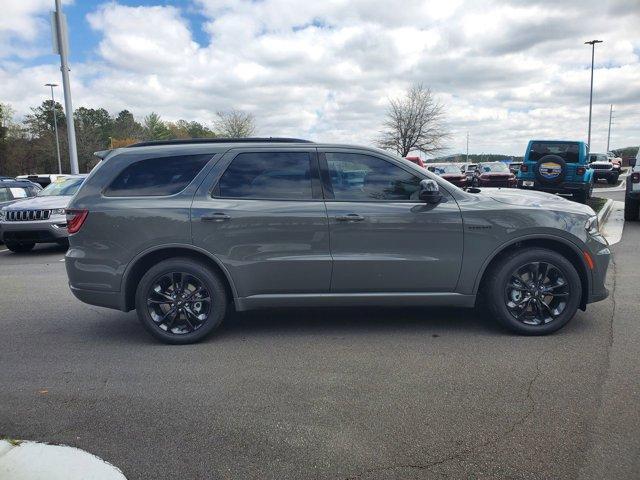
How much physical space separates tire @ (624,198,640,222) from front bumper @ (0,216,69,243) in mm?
12609

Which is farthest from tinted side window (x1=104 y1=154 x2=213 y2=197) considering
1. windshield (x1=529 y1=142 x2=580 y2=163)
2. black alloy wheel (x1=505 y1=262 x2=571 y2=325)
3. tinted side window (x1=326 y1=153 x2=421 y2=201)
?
windshield (x1=529 y1=142 x2=580 y2=163)

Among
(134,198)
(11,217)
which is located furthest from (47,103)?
(134,198)

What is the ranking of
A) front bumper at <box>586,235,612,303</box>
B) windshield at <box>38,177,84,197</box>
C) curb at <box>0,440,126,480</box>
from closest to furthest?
curb at <box>0,440,126,480</box>, front bumper at <box>586,235,612,303</box>, windshield at <box>38,177,84,197</box>

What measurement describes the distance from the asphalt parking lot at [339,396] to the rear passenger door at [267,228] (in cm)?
61

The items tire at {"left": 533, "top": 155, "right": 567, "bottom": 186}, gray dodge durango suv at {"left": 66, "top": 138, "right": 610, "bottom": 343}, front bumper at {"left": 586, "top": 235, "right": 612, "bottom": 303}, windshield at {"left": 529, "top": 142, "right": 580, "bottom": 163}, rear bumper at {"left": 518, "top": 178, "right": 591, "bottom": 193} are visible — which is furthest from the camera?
windshield at {"left": 529, "top": 142, "right": 580, "bottom": 163}

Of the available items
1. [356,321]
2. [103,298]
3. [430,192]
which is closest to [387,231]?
[430,192]

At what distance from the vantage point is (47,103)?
274ft

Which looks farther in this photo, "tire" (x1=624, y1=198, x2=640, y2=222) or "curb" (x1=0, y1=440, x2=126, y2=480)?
"tire" (x1=624, y1=198, x2=640, y2=222)

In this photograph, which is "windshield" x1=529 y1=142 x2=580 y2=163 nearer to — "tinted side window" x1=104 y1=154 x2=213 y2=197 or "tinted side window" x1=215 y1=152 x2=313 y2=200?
"tinted side window" x1=215 y1=152 x2=313 y2=200

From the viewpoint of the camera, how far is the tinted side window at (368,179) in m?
4.80

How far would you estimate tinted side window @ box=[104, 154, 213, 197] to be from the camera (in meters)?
4.81

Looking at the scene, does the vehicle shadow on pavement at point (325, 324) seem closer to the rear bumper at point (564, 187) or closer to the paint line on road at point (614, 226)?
the paint line on road at point (614, 226)

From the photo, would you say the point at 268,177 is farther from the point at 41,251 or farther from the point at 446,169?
the point at 446,169

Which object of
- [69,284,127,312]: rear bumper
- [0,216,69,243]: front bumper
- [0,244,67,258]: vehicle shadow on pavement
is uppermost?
[69,284,127,312]: rear bumper
